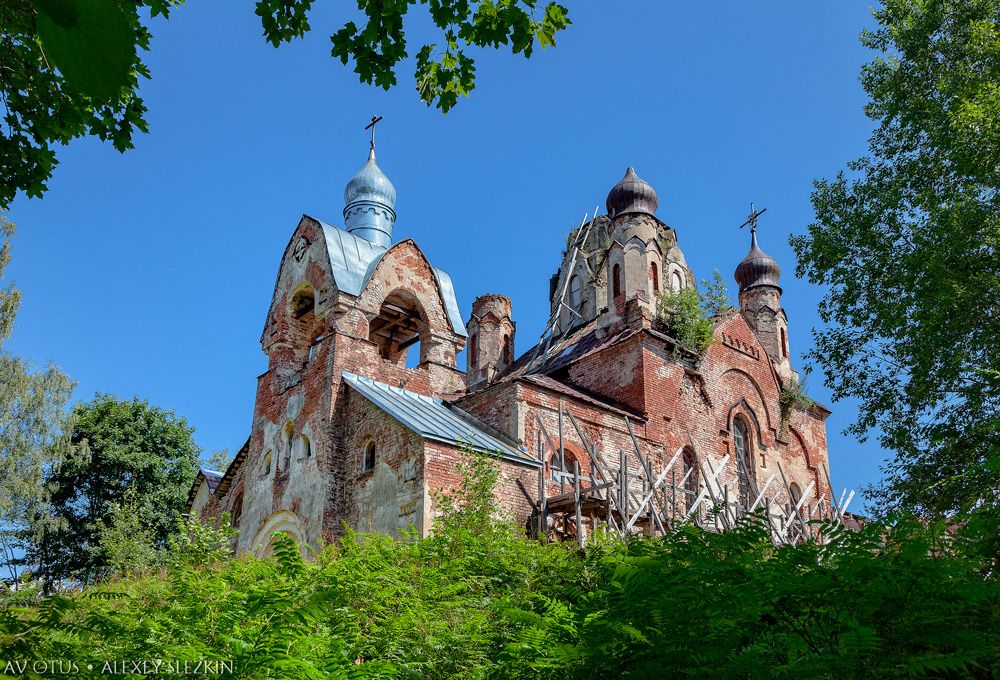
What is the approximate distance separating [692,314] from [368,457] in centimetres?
769

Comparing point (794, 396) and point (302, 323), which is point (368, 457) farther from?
point (794, 396)

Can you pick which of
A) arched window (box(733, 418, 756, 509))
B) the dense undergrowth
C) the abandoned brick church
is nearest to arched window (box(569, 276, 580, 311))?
the abandoned brick church

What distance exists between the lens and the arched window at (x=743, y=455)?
1855cm

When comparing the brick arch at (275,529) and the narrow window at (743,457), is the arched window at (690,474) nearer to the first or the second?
the narrow window at (743,457)

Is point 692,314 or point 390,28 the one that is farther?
point 692,314

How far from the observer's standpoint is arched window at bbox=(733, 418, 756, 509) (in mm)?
18547

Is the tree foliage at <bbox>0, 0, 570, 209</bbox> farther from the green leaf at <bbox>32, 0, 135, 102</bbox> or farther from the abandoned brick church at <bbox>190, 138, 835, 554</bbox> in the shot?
the abandoned brick church at <bbox>190, 138, 835, 554</bbox>

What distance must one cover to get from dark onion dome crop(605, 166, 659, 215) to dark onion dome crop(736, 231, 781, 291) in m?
5.31

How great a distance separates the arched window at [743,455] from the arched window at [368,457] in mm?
7700

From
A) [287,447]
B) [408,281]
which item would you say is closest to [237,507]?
[287,447]

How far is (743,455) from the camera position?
19641 millimetres

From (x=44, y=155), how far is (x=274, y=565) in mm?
4989

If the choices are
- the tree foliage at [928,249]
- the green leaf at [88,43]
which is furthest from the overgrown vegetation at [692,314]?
the green leaf at [88,43]

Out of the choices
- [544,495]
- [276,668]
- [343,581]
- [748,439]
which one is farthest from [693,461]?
[276,668]
